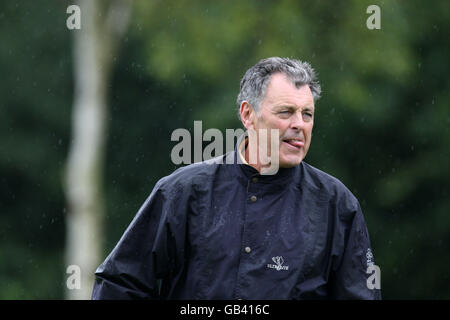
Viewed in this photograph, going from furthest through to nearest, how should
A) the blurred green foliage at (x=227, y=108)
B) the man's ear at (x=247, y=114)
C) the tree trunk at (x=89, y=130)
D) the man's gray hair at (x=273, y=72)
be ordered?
1. the tree trunk at (x=89, y=130)
2. the blurred green foliage at (x=227, y=108)
3. the man's ear at (x=247, y=114)
4. the man's gray hair at (x=273, y=72)

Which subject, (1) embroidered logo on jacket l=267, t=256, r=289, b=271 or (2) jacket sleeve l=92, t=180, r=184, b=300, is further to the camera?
(2) jacket sleeve l=92, t=180, r=184, b=300

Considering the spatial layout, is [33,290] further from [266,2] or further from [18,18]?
[266,2]

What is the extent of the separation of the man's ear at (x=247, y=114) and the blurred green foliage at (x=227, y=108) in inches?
308

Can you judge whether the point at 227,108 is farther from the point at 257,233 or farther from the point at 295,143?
the point at 257,233

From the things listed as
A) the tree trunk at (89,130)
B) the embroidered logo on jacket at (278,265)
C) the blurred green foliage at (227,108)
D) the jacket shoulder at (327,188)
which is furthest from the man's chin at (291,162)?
the tree trunk at (89,130)

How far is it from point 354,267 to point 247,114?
1.07 m

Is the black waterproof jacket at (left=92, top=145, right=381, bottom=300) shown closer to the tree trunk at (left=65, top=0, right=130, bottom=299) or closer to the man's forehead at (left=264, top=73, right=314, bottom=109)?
the man's forehead at (left=264, top=73, right=314, bottom=109)

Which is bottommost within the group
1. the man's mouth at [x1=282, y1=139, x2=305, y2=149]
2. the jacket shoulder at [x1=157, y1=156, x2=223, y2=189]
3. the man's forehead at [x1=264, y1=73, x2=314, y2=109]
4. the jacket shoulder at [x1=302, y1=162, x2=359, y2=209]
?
the jacket shoulder at [x1=302, y1=162, x2=359, y2=209]

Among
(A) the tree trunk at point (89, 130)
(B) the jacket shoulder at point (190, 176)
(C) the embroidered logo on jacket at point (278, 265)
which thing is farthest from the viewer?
(A) the tree trunk at point (89, 130)

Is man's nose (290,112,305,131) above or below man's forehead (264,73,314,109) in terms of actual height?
below

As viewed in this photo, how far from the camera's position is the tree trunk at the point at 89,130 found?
13.4m

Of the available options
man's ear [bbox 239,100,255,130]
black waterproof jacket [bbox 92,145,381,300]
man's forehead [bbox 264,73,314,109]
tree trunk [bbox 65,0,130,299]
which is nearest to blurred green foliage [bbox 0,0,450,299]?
tree trunk [bbox 65,0,130,299]

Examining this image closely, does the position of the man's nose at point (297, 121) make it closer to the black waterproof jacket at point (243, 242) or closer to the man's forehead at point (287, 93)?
the man's forehead at point (287, 93)

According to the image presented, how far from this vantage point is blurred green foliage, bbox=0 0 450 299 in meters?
13.1
